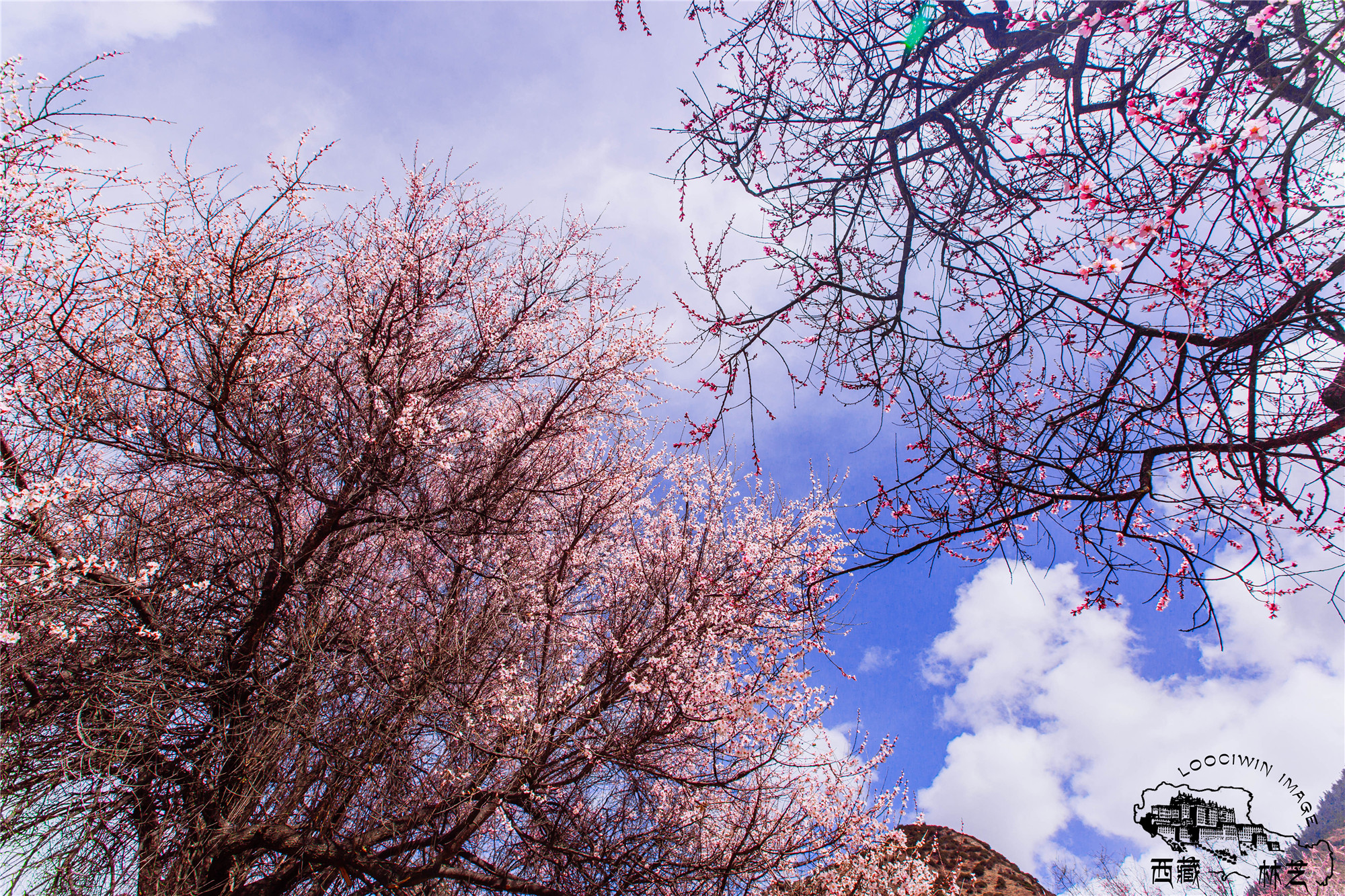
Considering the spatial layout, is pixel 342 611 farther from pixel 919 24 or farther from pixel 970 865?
pixel 970 865

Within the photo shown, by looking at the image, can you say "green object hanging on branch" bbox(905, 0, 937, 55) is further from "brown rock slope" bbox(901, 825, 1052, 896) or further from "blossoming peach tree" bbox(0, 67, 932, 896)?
"brown rock slope" bbox(901, 825, 1052, 896)

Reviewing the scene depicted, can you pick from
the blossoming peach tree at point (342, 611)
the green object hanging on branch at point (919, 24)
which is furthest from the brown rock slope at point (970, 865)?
the green object hanging on branch at point (919, 24)

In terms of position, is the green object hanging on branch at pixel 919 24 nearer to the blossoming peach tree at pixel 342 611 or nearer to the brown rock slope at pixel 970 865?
the blossoming peach tree at pixel 342 611

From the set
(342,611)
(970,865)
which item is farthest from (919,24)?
(970,865)

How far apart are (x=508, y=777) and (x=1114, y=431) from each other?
5734mm

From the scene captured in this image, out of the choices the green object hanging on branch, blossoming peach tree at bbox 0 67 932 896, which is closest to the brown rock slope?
blossoming peach tree at bbox 0 67 932 896

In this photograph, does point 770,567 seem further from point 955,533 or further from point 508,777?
point 955,533

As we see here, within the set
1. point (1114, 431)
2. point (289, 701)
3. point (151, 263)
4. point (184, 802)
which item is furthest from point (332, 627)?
point (1114, 431)

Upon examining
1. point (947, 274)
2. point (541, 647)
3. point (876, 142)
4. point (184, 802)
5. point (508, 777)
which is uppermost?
point (876, 142)

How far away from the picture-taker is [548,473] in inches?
304

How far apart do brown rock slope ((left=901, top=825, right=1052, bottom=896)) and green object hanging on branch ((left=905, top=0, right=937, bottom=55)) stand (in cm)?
1201

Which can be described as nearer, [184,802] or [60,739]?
[60,739]

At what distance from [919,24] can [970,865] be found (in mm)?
14707

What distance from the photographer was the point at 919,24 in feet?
11.4
